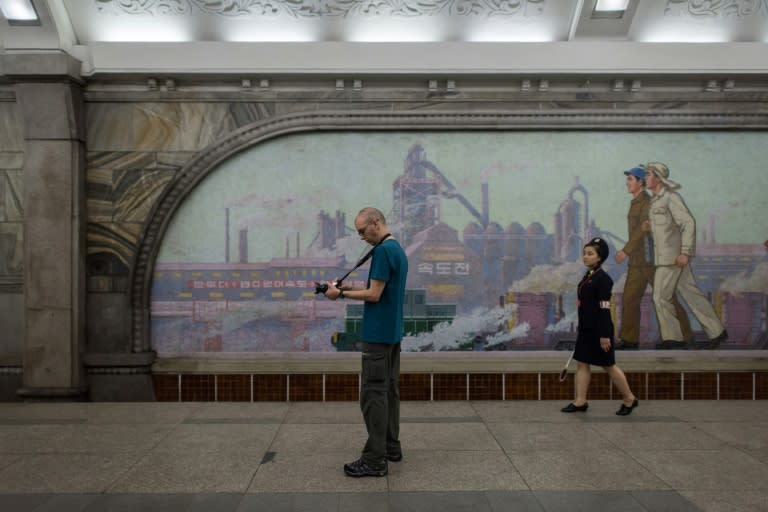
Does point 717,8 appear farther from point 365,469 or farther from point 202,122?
point 365,469

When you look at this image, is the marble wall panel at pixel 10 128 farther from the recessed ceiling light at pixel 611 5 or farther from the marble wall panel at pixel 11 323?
the recessed ceiling light at pixel 611 5

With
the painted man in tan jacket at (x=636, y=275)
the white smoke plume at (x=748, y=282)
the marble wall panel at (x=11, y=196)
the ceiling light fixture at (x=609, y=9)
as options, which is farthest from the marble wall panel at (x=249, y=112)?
the white smoke plume at (x=748, y=282)

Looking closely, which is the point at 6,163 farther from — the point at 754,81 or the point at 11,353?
the point at 754,81

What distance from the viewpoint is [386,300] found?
3.82m

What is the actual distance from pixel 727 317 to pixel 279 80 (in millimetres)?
5601

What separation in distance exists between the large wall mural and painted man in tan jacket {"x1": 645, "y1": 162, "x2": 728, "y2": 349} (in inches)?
4.1

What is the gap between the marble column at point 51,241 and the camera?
5.89 metres

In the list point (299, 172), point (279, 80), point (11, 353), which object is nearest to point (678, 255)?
point (299, 172)

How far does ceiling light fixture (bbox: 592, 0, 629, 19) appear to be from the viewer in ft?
19.3

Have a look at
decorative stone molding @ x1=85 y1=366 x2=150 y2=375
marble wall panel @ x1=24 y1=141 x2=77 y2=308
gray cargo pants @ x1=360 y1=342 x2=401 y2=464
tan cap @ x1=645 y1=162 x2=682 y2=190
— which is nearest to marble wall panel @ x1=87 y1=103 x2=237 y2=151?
marble wall panel @ x1=24 y1=141 x2=77 y2=308

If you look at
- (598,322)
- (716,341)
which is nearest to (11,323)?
(598,322)

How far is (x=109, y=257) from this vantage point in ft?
20.0

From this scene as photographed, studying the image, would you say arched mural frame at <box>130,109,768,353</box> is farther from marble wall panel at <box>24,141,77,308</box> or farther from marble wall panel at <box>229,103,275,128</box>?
marble wall panel at <box>24,141,77,308</box>

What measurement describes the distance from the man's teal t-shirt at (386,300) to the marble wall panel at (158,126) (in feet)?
10.5
